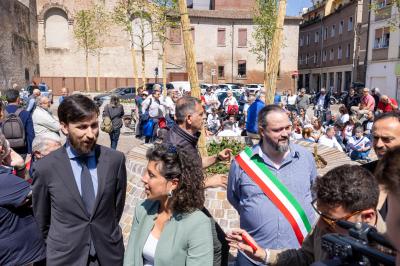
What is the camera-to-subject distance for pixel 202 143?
607cm

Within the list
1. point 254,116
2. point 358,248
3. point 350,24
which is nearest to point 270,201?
point 358,248

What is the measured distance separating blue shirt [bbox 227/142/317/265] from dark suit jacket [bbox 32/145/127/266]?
3.30 ft

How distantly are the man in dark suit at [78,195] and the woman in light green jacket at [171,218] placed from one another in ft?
1.13

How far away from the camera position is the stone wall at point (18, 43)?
1120 inches

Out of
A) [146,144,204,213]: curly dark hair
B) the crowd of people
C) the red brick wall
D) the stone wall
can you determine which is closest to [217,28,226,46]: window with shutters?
the red brick wall

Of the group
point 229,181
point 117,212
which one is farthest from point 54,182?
point 229,181

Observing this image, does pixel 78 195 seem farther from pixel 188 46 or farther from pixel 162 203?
pixel 188 46

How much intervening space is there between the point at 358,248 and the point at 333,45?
47.9m

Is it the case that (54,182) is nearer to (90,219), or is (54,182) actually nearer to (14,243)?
(90,219)

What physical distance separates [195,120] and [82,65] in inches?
1443

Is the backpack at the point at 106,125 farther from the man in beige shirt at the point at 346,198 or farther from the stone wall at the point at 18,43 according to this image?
the stone wall at the point at 18,43

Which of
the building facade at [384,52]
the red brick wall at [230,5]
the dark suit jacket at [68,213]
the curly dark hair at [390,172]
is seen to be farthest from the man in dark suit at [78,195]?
the red brick wall at [230,5]

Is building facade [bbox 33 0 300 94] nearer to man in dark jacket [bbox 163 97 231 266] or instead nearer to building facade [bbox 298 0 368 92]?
building facade [bbox 298 0 368 92]

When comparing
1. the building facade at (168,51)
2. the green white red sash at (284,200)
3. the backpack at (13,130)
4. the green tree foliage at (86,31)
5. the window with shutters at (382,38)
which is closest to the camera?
the green white red sash at (284,200)
